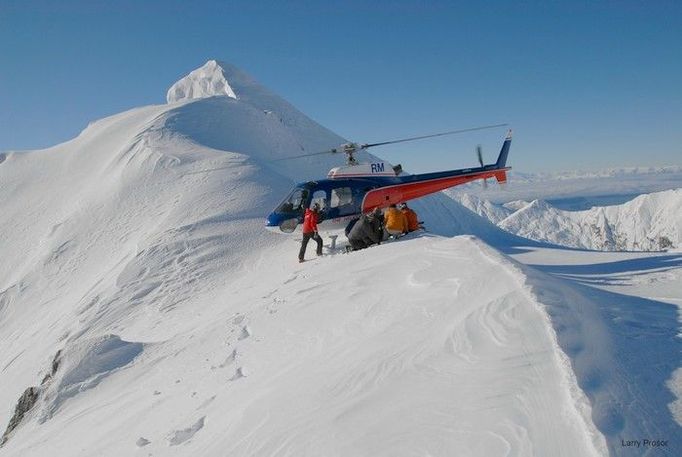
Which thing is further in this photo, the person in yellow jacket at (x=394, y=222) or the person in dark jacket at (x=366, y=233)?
the person in yellow jacket at (x=394, y=222)

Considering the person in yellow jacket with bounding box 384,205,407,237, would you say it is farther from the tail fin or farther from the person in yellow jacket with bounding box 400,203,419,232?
the tail fin

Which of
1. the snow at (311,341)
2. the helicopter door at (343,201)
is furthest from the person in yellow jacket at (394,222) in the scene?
the helicopter door at (343,201)

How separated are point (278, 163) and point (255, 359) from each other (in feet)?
67.9

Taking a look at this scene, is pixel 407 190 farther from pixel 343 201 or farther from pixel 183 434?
pixel 183 434

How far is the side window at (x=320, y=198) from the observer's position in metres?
14.7

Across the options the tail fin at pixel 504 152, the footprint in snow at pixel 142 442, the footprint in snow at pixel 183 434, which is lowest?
the footprint in snow at pixel 142 442

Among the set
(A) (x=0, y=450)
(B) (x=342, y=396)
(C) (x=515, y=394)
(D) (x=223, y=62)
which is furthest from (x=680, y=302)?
(D) (x=223, y=62)

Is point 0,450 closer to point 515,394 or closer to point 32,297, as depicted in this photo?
point 515,394

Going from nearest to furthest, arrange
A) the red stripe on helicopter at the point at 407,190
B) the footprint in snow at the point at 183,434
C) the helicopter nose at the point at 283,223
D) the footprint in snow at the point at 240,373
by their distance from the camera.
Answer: the footprint in snow at the point at 183,434 < the footprint in snow at the point at 240,373 < the helicopter nose at the point at 283,223 < the red stripe on helicopter at the point at 407,190

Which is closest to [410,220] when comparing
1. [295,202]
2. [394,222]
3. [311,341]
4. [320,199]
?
[394,222]

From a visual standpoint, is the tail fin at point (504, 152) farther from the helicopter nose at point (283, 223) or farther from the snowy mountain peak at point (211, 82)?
the snowy mountain peak at point (211, 82)

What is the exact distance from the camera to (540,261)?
16.0 m

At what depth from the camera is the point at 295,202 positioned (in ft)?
47.8

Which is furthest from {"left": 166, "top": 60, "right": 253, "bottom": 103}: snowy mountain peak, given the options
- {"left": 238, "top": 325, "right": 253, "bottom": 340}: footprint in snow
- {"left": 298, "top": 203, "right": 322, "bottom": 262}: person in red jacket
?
{"left": 238, "top": 325, "right": 253, "bottom": 340}: footprint in snow
